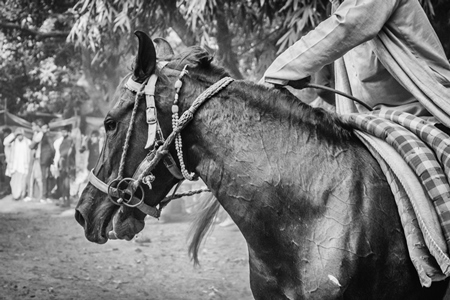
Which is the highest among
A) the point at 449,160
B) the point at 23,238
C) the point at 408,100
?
the point at 408,100

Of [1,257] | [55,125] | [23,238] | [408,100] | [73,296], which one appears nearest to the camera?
[408,100]

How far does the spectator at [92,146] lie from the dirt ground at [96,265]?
2.83 m

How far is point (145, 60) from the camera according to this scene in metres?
2.09

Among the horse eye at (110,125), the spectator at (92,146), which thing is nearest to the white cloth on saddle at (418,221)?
the horse eye at (110,125)

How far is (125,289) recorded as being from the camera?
5.73 meters

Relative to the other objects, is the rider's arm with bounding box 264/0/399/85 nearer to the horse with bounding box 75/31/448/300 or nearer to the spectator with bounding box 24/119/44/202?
the horse with bounding box 75/31/448/300

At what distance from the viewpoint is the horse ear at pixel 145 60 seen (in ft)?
6.70

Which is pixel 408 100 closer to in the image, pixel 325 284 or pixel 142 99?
pixel 325 284

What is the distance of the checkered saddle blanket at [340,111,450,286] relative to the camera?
6.00 ft

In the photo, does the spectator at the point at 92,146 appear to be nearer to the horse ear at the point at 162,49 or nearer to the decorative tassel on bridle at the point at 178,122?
the horse ear at the point at 162,49

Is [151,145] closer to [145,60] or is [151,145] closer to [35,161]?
[145,60]

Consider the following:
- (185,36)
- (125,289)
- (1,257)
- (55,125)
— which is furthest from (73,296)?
(55,125)

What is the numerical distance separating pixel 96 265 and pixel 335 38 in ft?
17.6

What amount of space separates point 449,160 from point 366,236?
0.42 m
